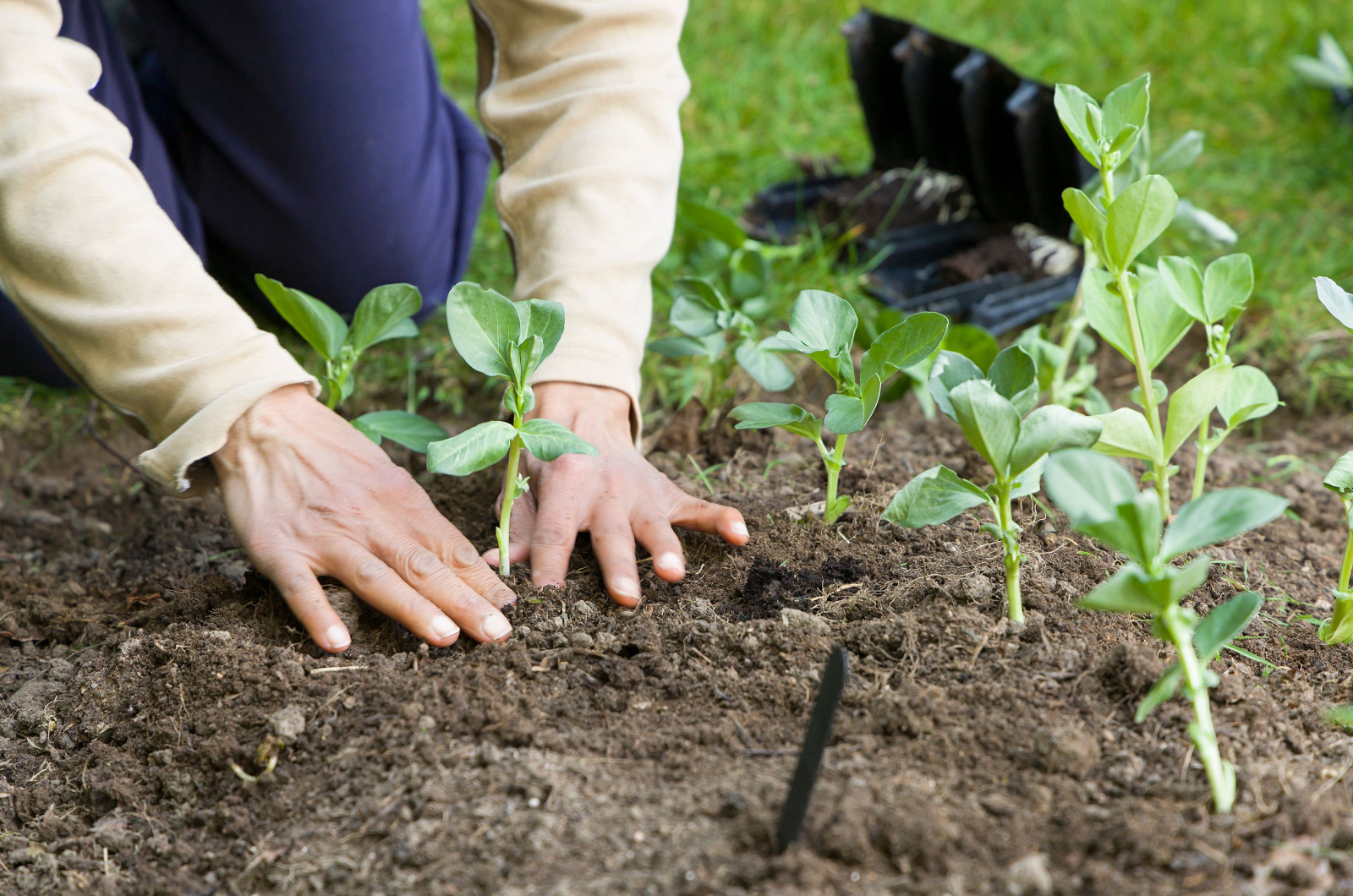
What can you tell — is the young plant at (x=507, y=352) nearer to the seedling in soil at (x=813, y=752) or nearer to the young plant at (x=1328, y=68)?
the seedling in soil at (x=813, y=752)

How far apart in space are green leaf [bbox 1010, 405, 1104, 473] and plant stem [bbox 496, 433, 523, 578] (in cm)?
52

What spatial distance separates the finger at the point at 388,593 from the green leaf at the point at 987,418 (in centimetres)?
59

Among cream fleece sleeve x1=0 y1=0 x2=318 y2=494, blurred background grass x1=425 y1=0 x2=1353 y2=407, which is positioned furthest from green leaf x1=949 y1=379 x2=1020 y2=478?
blurred background grass x1=425 y1=0 x2=1353 y2=407

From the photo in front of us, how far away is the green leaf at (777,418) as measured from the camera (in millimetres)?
1188

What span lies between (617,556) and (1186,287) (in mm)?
744

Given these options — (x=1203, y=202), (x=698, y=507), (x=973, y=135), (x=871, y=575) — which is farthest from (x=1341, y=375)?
(x=698, y=507)

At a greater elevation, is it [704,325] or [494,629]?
[704,325]

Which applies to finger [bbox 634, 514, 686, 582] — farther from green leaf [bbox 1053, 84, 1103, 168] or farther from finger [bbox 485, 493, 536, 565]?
green leaf [bbox 1053, 84, 1103, 168]

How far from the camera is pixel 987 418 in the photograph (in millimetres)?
925

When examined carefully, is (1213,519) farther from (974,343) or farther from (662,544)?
(974,343)

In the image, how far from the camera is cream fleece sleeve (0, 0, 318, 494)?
1.25 m

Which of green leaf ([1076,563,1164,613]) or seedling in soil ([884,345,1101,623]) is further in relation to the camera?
seedling in soil ([884,345,1101,623])

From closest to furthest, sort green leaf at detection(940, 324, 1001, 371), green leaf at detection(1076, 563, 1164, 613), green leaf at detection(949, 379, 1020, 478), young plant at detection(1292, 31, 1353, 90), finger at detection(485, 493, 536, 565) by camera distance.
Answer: green leaf at detection(1076, 563, 1164, 613), green leaf at detection(949, 379, 1020, 478), finger at detection(485, 493, 536, 565), green leaf at detection(940, 324, 1001, 371), young plant at detection(1292, 31, 1353, 90)

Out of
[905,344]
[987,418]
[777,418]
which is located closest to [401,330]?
[777,418]
